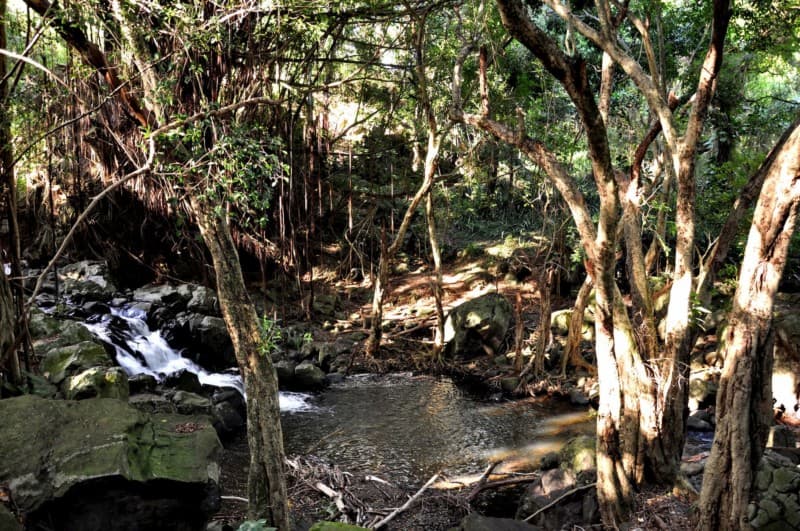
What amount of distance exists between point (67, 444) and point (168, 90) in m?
3.37

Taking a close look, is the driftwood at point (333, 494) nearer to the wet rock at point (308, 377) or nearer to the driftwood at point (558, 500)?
the driftwood at point (558, 500)

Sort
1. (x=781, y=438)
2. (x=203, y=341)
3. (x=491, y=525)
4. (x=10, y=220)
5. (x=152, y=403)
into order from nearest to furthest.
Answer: (x=491, y=525) → (x=10, y=220) → (x=781, y=438) → (x=152, y=403) → (x=203, y=341)

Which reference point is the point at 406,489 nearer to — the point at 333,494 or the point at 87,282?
the point at 333,494

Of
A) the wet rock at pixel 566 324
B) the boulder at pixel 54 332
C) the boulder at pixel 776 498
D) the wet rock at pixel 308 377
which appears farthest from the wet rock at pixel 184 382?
the boulder at pixel 776 498

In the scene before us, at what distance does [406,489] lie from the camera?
7629 millimetres

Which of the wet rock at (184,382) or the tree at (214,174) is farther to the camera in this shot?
the wet rock at (184,382)

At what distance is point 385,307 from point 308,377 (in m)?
5.62

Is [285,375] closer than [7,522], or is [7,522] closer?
[7,522]

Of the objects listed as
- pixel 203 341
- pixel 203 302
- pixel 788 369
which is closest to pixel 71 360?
pixel 203 341

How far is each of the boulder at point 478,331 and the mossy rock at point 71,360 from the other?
7.76m

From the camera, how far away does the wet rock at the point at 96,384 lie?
7.92 m

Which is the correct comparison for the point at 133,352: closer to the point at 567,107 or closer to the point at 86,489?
the point at 86,489

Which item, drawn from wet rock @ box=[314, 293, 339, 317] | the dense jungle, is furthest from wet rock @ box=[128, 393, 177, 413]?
wet rock @ box=[314, 293, 339, 317]

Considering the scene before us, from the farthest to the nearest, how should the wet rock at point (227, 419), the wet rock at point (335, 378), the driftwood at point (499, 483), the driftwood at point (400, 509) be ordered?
the wet rock at point (335, 378)
the wet rock at point (227, 419)
the driftwood at point (499, 483)
the driftwood at point (400, 509)
